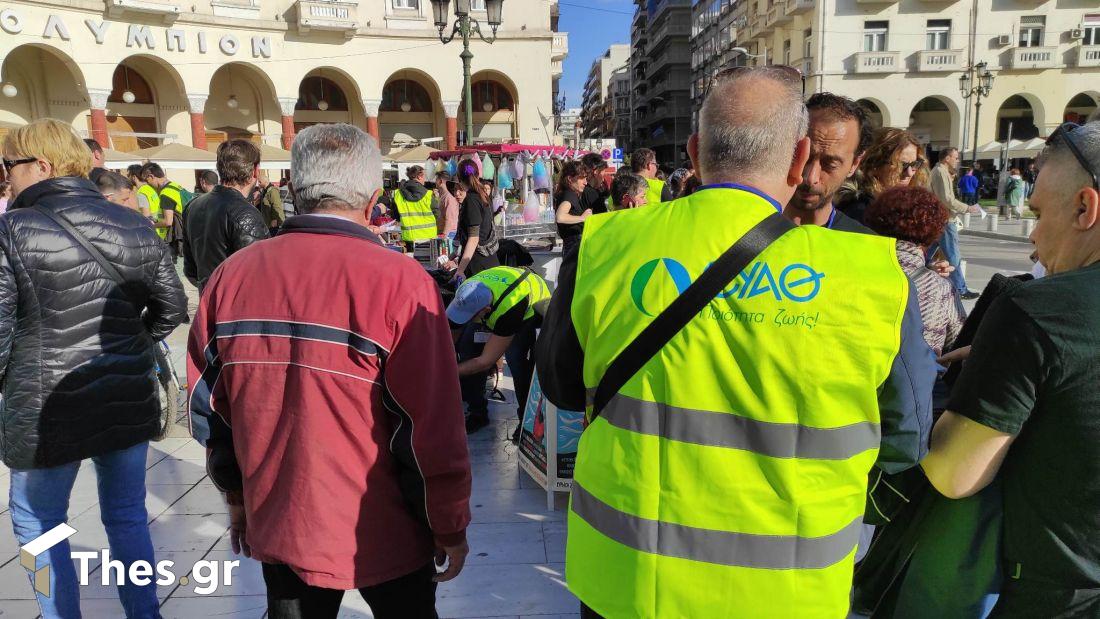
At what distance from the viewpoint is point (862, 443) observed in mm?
1267

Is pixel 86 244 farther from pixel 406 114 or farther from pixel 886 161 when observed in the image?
pixel 406 114

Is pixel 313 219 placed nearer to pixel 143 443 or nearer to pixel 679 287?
pixel 679 287

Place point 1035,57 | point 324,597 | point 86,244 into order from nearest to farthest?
point 324,597 < point 86,244 < point 1035,57

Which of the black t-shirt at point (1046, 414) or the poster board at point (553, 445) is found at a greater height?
the black t-shirt at point (1046, 414)

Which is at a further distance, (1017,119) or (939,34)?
(1017,119)

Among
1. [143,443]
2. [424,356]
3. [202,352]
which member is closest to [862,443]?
[424,356]

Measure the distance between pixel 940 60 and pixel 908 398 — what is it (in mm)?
35556

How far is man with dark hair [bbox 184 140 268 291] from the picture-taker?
12.2ft

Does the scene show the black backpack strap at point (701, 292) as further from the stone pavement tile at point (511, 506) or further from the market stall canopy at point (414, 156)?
the market stall canopy at point (414, 156)

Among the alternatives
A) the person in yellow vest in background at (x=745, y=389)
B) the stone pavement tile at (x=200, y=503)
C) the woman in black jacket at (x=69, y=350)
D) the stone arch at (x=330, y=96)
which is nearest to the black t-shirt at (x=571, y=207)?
the stone pavement tile at (x=200, y=503)

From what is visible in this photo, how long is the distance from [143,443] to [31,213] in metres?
0.92

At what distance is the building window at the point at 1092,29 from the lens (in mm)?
30009

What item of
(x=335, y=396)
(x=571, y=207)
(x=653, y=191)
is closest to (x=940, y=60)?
(x=653, y=191)

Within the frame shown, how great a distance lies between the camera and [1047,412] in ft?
4.23
